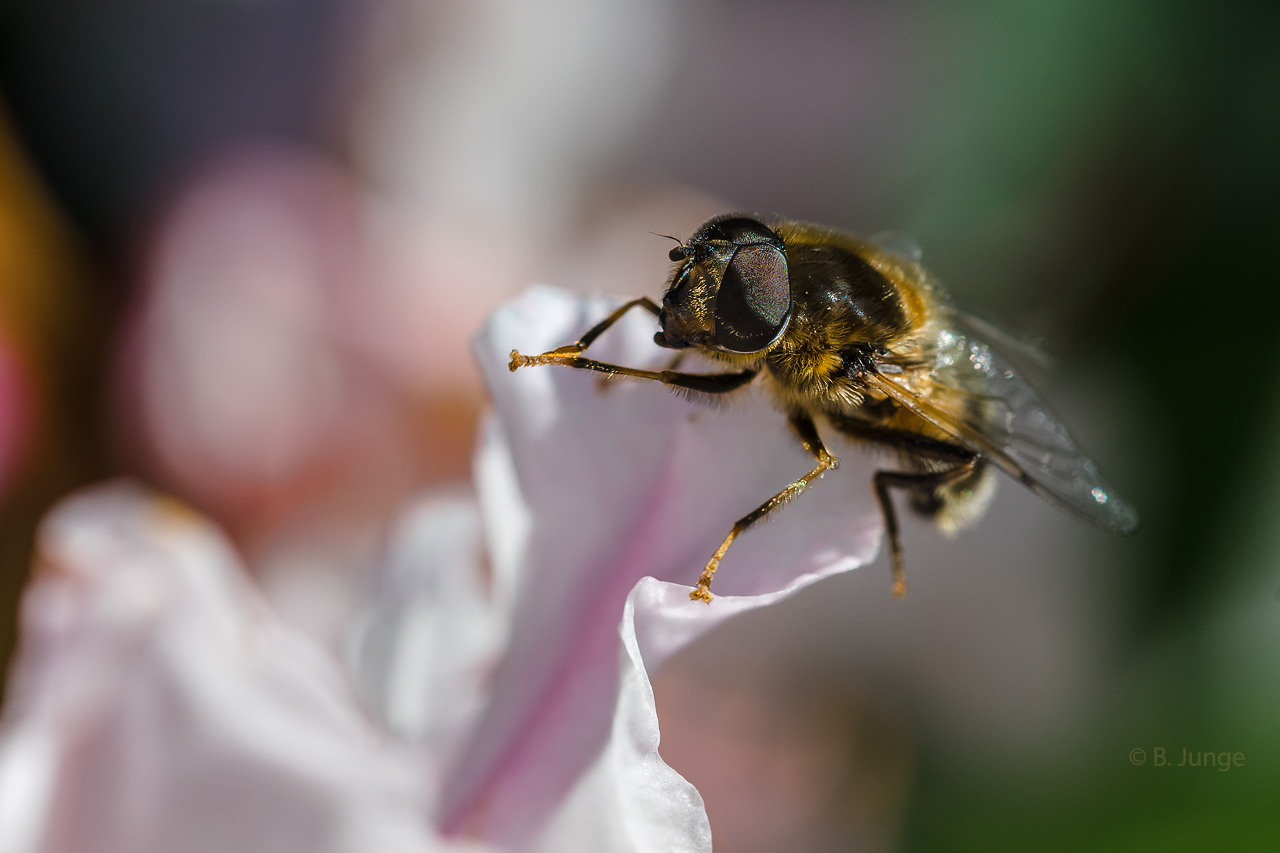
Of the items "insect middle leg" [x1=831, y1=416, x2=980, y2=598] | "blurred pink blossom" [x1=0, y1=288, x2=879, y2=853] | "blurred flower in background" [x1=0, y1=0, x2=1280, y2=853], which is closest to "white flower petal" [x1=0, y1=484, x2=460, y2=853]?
"blurred pink blossom" [x1=0, y1=288, x2=879, y2=853]

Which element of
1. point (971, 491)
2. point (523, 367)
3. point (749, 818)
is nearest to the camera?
point (523, 367)

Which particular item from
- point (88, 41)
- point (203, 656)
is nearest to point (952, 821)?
point (203, 656)

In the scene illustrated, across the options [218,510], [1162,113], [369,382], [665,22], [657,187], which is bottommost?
[218,510]

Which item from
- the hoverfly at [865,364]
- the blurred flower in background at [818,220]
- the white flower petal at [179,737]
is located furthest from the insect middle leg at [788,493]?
the blurred flower in background at [818,220]

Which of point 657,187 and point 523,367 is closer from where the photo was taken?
point 523,367

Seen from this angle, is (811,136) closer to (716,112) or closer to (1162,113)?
(716,112)

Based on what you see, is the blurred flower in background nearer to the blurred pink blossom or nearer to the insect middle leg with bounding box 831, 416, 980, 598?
the blurred pink blossom

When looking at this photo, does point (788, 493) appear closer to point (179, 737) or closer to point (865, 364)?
point (865, 364)
